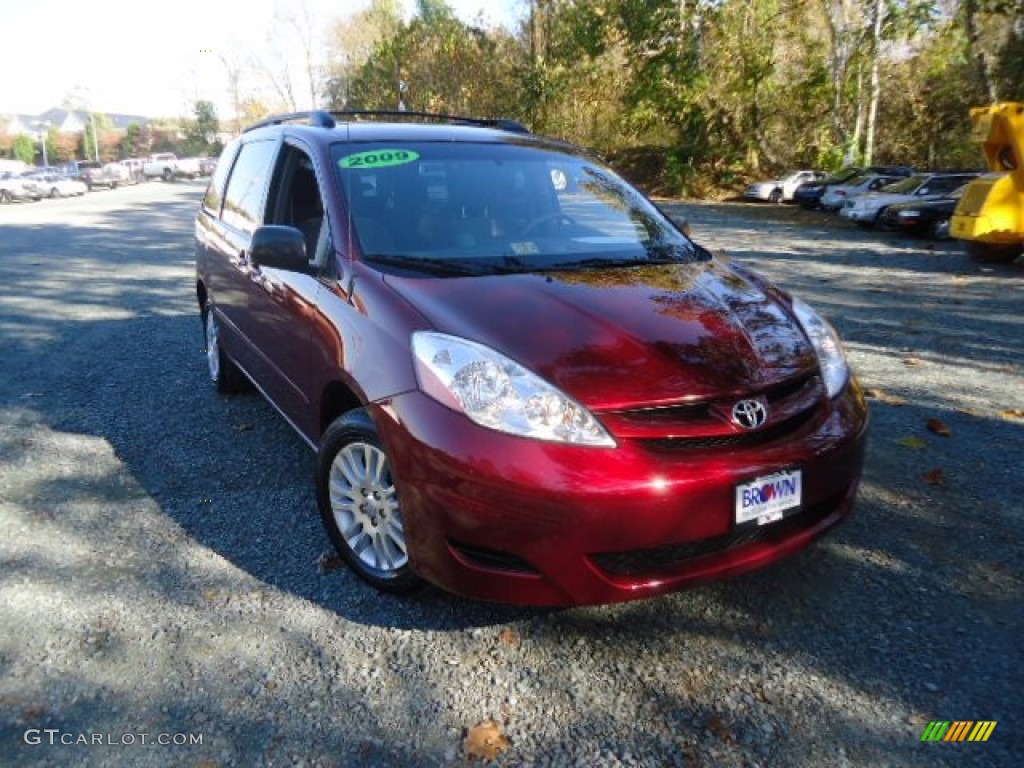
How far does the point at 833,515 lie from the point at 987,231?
9.68 meters

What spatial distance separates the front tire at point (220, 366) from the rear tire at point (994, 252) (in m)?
10.5

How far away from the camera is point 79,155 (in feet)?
265

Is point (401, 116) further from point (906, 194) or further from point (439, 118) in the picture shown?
point (906, 194)

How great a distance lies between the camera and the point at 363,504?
110 inches

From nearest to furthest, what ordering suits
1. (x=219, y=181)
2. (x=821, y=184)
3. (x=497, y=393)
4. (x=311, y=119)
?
(x=497, y=393), (x=311, y=119), (x=219, y=181), (x=821, y=184)

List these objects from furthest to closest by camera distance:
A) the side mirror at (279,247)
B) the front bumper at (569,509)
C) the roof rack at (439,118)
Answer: the roof rack at (439,118)
the side mirror at (279,247)
the front bumper at (569,509)

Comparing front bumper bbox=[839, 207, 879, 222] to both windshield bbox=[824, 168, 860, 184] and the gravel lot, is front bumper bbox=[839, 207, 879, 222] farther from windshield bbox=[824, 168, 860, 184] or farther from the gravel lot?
the gravel lot

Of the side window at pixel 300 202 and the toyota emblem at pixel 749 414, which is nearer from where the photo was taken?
the toyota emblem at pixel 749 414

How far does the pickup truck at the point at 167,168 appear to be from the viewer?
51562 mm

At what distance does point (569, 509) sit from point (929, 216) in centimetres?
1552

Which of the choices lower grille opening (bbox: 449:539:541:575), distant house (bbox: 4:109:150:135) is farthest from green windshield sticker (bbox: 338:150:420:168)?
distant house (bbox: 4:109:150:135)

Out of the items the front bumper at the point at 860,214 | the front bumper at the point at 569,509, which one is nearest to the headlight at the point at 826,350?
the front bumper at the point at 569,509
